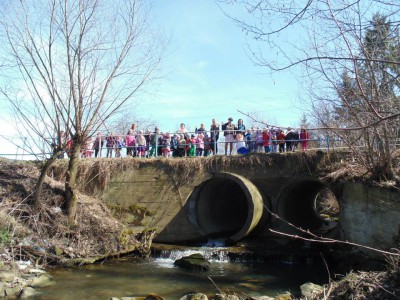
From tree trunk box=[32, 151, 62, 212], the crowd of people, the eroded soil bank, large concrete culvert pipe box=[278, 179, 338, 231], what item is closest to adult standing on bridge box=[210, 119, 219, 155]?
the crowd of people

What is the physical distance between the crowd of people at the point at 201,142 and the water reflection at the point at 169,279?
14.9 feet

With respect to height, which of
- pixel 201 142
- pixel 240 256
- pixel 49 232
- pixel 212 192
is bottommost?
pixel 240 256

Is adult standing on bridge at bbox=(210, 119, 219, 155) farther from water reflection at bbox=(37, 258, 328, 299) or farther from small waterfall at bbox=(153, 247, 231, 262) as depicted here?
water reflection at bbox=(37, 258, 328, 299)

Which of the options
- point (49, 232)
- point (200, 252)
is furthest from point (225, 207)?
point (49, 232)

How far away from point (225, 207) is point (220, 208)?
1.52 ft

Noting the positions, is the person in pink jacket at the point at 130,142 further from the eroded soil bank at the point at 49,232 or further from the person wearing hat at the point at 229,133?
the person wearing hat at the point at 229,133

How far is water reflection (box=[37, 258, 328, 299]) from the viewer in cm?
806

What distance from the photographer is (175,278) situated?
929cm

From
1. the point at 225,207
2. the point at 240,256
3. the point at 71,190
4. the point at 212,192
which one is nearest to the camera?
the point at 240,256

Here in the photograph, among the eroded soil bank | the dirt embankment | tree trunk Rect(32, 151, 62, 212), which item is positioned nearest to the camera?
the eroded soil bank

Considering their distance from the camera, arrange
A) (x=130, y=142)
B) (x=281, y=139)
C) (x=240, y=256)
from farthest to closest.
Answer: (x=130, y=142) < (x=281, y=139) < (x=240, y=256)

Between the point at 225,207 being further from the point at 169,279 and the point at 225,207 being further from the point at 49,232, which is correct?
the point at 49,232

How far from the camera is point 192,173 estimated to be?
13953 mm

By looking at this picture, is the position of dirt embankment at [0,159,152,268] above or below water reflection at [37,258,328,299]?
above
